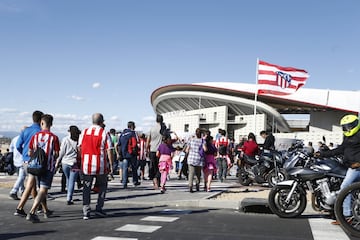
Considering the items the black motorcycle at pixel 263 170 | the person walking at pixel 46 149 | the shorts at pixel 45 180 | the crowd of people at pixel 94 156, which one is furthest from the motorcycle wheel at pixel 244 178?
the shorts at pixel 45 180

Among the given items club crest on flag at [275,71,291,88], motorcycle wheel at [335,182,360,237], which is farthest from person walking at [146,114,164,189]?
club crest on flag at [275,71,291,88]

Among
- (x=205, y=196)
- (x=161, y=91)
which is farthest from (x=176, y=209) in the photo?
(x=161, y=91)

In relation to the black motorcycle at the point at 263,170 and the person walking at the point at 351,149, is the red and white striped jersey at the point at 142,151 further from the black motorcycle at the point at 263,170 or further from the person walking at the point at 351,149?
the person walking at the point at 351,149

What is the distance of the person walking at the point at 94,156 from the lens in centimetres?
652

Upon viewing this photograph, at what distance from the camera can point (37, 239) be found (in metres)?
5.04

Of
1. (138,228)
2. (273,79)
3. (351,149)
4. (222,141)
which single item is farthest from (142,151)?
(273,79)

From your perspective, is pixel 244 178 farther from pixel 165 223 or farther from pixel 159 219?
pixel 165 223

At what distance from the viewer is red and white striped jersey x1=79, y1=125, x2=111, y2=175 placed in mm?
6520

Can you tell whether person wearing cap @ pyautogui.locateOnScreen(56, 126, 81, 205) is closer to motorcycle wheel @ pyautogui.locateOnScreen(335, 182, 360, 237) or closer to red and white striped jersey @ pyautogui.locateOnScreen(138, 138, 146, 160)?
red and white striped jersey @ pyautogui.locateOnScreen(138, 138, 146, 160)

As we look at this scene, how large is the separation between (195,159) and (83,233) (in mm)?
4732

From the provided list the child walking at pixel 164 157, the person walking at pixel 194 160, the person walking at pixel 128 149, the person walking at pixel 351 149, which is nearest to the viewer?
the person walking at pixel 351 149

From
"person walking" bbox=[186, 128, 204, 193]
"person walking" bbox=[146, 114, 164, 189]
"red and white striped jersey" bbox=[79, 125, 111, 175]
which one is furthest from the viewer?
"person walking" bbox=[146, 114, 164, 189]

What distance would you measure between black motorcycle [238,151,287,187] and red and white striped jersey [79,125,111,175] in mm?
6135

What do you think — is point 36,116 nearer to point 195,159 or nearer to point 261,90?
point 195,159
